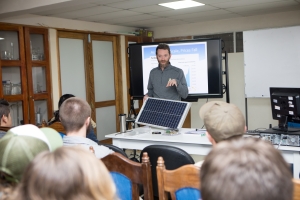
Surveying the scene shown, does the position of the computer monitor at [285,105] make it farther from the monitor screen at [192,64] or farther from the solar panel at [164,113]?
the monitor screen at [192,64]

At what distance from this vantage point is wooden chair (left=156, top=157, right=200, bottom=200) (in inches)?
54.3

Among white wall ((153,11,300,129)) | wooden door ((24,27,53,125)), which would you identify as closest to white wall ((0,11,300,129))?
white wall ((153,11,300,129))

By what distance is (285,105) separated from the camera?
2.76 meters

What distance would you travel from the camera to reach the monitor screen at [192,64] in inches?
179

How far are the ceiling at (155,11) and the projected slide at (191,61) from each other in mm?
627

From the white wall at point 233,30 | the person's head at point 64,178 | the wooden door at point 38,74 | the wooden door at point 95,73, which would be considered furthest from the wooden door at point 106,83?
the person's head at point 64,178

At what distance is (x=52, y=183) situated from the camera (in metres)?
0.71

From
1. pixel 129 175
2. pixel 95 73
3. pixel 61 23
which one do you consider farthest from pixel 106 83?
pixel 129 175

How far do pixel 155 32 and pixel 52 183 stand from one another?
650 cm

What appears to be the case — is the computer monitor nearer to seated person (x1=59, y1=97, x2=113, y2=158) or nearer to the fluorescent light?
seated person (x1=59, y1=97, x2=113, y2=158)

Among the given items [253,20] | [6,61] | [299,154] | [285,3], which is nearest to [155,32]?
[253,20]

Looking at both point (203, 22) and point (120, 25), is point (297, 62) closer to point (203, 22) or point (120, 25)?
point (203, 22)

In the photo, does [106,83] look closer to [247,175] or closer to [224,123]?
[224,123]

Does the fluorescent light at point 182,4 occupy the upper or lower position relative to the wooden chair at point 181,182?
upper
